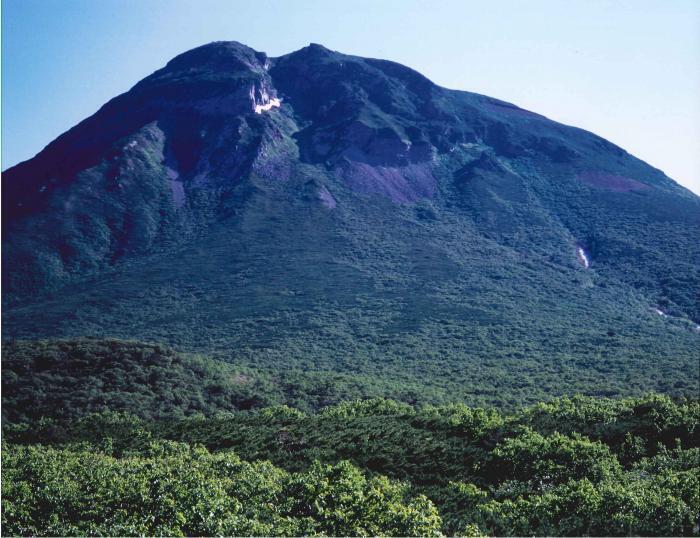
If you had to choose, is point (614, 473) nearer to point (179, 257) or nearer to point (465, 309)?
point (465, 309)

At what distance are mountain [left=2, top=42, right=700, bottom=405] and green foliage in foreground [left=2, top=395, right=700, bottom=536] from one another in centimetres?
1784

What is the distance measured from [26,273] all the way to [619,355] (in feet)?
257

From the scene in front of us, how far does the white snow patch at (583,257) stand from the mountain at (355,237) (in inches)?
57.9

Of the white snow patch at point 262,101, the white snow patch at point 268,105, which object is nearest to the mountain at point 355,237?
the white snow patch at point 268,105

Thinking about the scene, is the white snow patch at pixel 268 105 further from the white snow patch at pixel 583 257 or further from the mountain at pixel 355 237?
the white snow patch at pixel 583 257

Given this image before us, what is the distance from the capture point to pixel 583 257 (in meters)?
108

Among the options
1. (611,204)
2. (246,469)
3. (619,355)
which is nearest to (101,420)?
(246,469)

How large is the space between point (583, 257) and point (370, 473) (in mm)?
82729

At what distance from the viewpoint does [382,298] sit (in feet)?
285

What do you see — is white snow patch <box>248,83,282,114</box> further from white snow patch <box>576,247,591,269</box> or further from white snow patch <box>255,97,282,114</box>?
white snow patch <box>576,247,591,269</box>

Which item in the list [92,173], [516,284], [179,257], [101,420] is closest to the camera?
[101,420]

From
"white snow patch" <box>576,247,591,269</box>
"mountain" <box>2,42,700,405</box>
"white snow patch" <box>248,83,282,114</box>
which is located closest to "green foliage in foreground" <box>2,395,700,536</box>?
"mountain" <box>2,42,700,405</box>

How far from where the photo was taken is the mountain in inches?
2864

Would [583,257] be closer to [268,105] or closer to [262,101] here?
[262,101]
